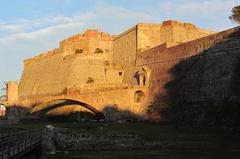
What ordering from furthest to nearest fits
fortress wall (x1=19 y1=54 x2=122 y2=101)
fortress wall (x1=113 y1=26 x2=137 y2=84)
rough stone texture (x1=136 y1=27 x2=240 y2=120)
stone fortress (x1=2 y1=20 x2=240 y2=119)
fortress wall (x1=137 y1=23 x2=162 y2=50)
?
fortress wall (x1=19 y1=54 x2=122 y2=101) → fortress wall (x1=113 y1=26 x2=137 y2=84) → fortress wall (x1=137 y1=23 x2=162 y2=50) → stone fortress (x1=2 y1=20 x2=240 y2=119) → rough stone texture (x1=136 y1=27 x2=240 y2=120)

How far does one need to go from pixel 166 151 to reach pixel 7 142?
559 inches

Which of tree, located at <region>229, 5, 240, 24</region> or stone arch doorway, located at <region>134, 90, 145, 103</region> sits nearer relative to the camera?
tree, located at <region>229, 5, 240, 24</region>

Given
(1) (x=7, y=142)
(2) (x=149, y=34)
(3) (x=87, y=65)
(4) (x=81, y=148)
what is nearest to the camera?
(1) (x=7, y=142)

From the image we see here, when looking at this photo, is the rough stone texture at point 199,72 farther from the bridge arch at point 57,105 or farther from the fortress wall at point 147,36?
the bridge arch at point 57,105

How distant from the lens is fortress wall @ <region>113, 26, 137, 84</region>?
291 ft

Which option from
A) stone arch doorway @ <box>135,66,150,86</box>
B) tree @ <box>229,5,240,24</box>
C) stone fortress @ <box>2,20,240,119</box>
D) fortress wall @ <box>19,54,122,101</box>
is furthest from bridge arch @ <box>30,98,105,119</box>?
tree @ <box>229,5,240,24</box>

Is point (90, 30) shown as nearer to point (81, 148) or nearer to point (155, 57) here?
point (155, 57)

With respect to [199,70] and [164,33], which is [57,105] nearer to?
[164,33]

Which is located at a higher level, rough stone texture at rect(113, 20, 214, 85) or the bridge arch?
rough stone texture at rect(113, 20, 214, 85)

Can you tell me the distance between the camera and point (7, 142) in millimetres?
27703

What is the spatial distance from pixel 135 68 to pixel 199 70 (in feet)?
82.2

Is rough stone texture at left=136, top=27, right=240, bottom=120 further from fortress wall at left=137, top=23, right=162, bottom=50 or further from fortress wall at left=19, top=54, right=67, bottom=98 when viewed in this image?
fortress wall at left=19, top=54, right=67, bottom=98

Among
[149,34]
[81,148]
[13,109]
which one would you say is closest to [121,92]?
[149,34]

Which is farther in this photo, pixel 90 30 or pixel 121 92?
pixel 90 30
